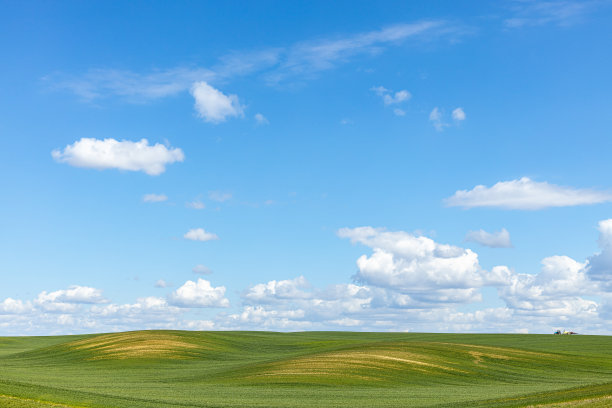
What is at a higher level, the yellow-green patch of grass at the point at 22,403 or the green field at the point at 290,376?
the yellow-green patch of grass at the point at 22,403

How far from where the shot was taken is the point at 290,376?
48.0 m

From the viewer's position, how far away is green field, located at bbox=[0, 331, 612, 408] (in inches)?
1339

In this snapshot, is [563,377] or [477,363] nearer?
[563,377]

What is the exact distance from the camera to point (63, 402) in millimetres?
29688

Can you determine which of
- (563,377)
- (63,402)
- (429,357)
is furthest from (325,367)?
(63,402)

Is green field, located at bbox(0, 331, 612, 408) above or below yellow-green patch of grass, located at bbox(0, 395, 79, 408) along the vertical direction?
below

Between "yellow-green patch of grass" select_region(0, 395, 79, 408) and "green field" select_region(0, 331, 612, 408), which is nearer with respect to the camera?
"yellow-green patch of grass" select_region(0, 395, 79, 408)

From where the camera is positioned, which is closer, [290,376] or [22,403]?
[22,403]

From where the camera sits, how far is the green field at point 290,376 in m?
34.0

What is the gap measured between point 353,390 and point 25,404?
2256 cm

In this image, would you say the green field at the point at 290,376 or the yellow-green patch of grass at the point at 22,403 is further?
the green field at the point at 290,376

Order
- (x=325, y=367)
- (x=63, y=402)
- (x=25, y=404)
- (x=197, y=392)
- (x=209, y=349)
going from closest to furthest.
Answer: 1. (x=25, y=404)
2. (x=63, y=402)
3. (x=197, y=392)
4. (x=325, y=367)
5. (x=209, y=349)

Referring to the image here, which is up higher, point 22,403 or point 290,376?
point 22,403

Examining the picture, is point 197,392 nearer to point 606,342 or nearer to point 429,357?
point 429,357
